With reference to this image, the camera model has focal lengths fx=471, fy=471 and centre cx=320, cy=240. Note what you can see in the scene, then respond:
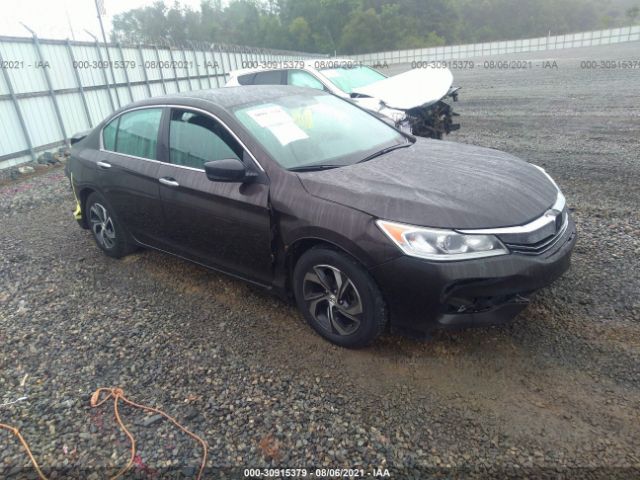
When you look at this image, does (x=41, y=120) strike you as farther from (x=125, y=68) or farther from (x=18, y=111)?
(x=125, y=68)

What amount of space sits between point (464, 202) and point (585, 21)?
102m

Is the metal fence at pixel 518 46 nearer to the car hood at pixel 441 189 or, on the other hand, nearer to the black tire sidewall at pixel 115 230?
the black tire sidewall at pixel 115 230

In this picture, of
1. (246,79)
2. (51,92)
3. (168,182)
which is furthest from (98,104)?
(168,182)

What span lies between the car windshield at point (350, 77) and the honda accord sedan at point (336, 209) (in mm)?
4422

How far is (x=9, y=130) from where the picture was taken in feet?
30.8

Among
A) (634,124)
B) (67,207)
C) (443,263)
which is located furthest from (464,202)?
(634,124)

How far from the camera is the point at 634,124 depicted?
29.1 feet

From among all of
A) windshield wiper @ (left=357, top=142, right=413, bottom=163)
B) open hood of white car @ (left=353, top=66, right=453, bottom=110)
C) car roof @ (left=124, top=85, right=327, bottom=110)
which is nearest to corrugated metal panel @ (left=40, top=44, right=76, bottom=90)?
open hood of white car @ (left=353, top=66, right=453, bottom=110)

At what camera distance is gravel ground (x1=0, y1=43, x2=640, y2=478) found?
2.33 metres

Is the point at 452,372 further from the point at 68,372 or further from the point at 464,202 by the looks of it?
the point at 68,372

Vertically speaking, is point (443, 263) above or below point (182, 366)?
above

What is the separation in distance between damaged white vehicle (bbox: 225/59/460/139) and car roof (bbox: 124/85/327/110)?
295 cm

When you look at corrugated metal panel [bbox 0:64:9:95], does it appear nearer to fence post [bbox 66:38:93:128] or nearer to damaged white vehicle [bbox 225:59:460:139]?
fence post [bbox 66:38:93:128]

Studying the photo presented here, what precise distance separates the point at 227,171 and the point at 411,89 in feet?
17.8
